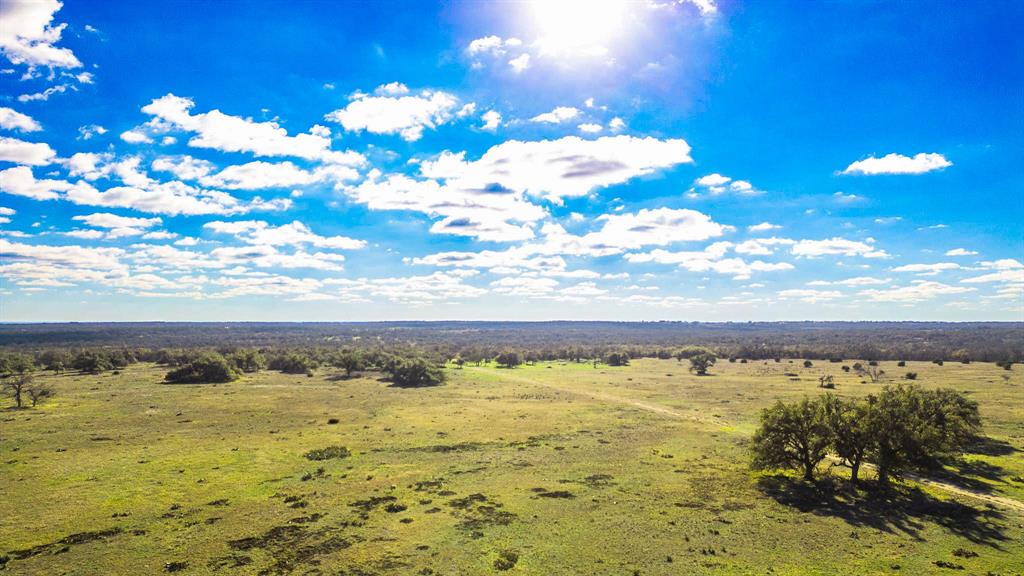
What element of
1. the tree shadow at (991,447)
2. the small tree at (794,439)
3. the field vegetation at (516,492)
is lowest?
the field vegetation at (516,492)

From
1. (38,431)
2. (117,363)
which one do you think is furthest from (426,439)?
(117,363)

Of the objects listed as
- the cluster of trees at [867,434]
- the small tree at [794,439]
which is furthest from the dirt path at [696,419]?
the small tree at [794,439]

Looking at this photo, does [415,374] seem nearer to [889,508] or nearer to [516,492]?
[516,492]

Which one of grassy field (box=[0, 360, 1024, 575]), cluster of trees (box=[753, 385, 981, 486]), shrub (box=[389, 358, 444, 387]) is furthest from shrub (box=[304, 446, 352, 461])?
shrub (box=[389, 358, 444, 387])

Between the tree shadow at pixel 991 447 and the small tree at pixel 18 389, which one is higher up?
the tree shadow at pixel 991 447

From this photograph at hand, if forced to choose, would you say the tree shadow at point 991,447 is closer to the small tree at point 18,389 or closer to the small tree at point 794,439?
the small tree at point 794,439

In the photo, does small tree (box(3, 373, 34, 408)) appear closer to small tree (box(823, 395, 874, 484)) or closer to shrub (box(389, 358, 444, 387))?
shrub (box(389, 358, 444, 387))
